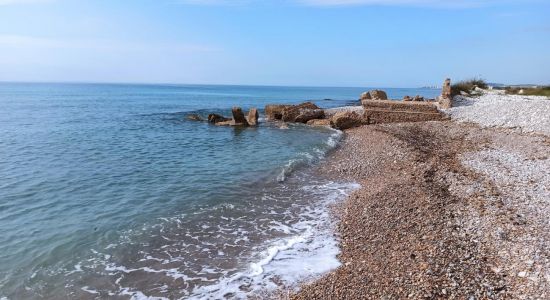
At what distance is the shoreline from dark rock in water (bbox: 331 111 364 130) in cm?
1233

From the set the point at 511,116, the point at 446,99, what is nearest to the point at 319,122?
the point at 446,99

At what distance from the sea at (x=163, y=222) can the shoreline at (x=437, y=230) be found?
2.42 ft

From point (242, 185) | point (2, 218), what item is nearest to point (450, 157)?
point (242, 185)

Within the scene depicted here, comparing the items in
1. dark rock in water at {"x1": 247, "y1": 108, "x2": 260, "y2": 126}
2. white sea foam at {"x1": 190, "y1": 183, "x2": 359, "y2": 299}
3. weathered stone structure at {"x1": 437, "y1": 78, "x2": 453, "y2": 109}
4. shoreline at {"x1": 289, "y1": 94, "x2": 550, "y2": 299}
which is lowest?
white sea foam at {"x1": 190, "y1": 183, "x2": 359, "y2": 299}

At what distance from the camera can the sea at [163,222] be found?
7637mm

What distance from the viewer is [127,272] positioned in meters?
8.05

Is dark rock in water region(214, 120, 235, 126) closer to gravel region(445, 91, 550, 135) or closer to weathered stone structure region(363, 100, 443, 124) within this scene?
weathered stone structure region(363, 100, 443, 124)

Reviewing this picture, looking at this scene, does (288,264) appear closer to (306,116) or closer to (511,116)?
(511,116)

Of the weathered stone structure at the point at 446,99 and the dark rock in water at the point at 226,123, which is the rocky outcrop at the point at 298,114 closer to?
the dark rock in water at the point at 226,123

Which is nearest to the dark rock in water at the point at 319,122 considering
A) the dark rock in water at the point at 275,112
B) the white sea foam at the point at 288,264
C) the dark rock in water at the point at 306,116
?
the dark rock in water at the point at 306,116

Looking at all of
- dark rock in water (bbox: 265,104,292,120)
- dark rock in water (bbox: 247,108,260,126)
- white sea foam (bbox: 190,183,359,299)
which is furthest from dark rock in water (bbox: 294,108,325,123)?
white sea foam (bbox: 190,183,359,299)

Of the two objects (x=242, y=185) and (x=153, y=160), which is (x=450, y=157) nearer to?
(x=242, y=185)

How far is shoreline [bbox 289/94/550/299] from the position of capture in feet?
21.5

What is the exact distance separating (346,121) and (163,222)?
20962 millimetres
